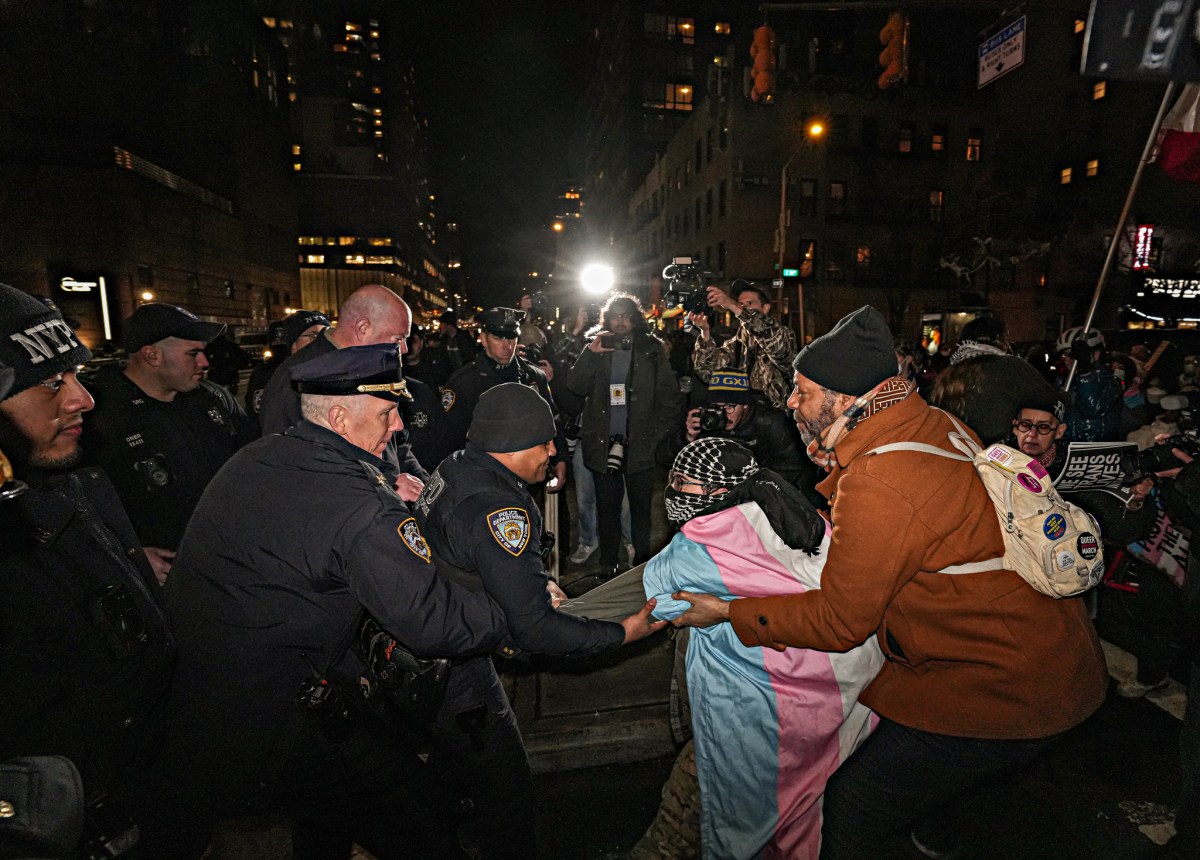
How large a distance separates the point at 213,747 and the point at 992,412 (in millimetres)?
3874

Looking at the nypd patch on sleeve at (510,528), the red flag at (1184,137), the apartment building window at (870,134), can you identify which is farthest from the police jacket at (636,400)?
the apartment building window at (870,134)

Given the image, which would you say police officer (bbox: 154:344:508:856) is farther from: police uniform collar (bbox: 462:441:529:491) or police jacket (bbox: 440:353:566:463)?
police jacket (bbox: 440:353:566:463)

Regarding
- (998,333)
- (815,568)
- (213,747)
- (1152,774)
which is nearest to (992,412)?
(815,568)

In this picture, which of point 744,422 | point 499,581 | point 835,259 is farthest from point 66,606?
point 835,259

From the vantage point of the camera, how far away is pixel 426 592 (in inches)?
80.6

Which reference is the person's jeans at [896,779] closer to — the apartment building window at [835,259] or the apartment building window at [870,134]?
the apartment building window at [835,259]

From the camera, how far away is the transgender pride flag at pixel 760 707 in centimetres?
227

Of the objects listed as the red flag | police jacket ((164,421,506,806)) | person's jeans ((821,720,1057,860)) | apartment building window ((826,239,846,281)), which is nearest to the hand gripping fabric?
person's jeans ((821,720,1057,860))

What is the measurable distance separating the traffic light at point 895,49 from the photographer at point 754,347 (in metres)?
5.80

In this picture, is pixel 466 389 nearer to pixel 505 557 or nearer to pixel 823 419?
pixel 505 557

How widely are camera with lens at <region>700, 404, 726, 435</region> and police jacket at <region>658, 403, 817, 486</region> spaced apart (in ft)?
0.16

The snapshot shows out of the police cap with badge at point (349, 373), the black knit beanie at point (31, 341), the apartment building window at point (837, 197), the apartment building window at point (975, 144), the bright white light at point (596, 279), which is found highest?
the apartment building window at point (975, 144)

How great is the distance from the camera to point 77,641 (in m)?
1.84

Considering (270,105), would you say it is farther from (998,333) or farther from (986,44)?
(998,333)
